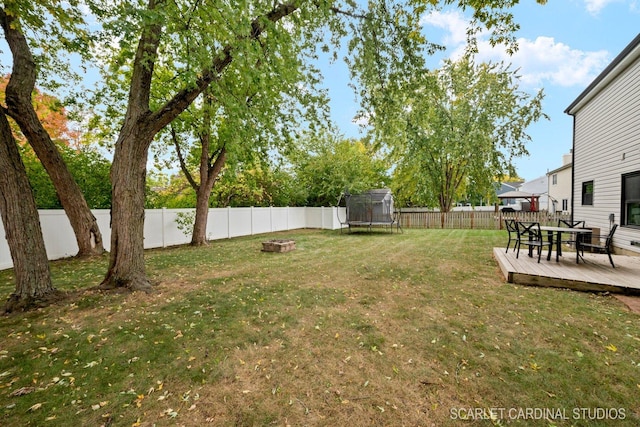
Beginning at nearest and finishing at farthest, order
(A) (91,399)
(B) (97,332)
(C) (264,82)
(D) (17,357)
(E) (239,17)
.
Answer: (A) (91,399), (D) (17,357), (B) (97,332), (E) (239,17), (C) (264,82)

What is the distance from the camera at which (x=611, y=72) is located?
6.59 meters

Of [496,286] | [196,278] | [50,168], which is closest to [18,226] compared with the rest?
[196,278]

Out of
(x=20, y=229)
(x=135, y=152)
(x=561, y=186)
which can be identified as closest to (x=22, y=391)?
(x=20, y=229)

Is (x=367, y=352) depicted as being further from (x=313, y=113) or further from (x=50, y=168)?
(x=50, y=168)

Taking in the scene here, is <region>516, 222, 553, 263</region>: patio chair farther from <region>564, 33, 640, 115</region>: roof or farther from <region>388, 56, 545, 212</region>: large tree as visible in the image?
<region>388, 56, 545, 212</region>: large tree

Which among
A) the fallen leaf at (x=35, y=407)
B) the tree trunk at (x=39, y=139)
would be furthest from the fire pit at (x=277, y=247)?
the fallen leaf at (x=35, y=407)

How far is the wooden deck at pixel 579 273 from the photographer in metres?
4.26

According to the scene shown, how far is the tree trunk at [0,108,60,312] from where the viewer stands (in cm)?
358

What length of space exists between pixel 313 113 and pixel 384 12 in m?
2.29

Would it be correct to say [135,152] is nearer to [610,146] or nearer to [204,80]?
[204,80]

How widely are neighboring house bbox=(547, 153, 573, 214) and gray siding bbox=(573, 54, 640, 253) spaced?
552 inches

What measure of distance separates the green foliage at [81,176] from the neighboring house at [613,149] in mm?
14562

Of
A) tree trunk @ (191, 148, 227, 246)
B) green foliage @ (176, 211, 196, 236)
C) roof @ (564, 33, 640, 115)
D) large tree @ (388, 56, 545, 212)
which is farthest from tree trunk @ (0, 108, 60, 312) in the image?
large tree @ (388, 56, 545, 212)

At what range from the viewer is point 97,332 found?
10.1 ft
